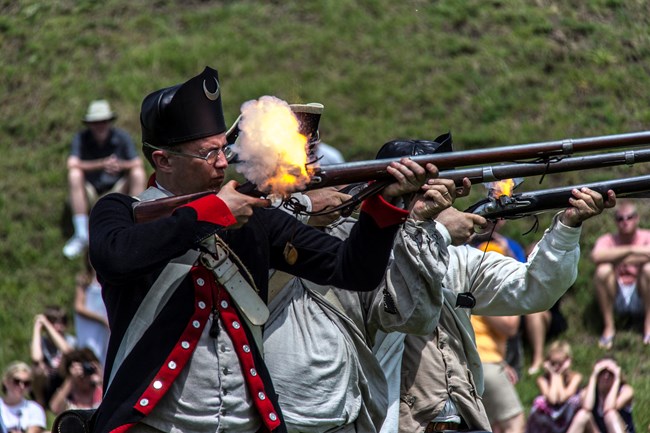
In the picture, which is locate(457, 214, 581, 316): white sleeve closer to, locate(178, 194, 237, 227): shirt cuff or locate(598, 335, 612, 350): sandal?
locate(178, 194, 237, 227): shirt cuff

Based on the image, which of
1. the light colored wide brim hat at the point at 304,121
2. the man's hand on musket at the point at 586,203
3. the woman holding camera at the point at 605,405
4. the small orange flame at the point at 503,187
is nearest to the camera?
the light colored wide brim hat at the point at 304,121

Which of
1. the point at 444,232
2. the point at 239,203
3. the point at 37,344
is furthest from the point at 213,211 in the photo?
the point at 37,344

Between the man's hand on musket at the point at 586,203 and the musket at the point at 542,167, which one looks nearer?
the musket at the point at 542,167

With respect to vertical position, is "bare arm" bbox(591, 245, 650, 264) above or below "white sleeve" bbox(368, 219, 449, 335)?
below

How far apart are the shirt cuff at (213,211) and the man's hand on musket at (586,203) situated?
189 centimetres

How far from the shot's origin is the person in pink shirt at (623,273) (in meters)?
11.0

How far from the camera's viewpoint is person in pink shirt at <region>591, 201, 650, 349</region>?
11.0m

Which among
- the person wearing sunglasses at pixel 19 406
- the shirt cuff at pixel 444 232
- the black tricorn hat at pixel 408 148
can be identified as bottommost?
the person wearing sunglasses at pixel 19 406

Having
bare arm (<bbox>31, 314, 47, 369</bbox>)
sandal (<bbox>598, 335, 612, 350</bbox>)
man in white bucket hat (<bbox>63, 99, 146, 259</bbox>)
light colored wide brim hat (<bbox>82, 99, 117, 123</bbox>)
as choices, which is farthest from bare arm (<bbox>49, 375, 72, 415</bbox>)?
sandal (<bbox>598, 335, 612, 350</bbox>)

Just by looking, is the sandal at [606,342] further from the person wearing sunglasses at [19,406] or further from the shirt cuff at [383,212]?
the shirt cuff at [383,212]

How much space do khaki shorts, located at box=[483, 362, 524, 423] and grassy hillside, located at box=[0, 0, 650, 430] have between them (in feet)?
15.3

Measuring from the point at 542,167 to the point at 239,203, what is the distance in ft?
5.19

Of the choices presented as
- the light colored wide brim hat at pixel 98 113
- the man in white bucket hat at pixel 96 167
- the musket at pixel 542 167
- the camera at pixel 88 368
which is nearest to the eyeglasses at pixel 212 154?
the musket at pixel 542 167

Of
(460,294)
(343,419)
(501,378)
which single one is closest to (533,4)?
(501,378)
